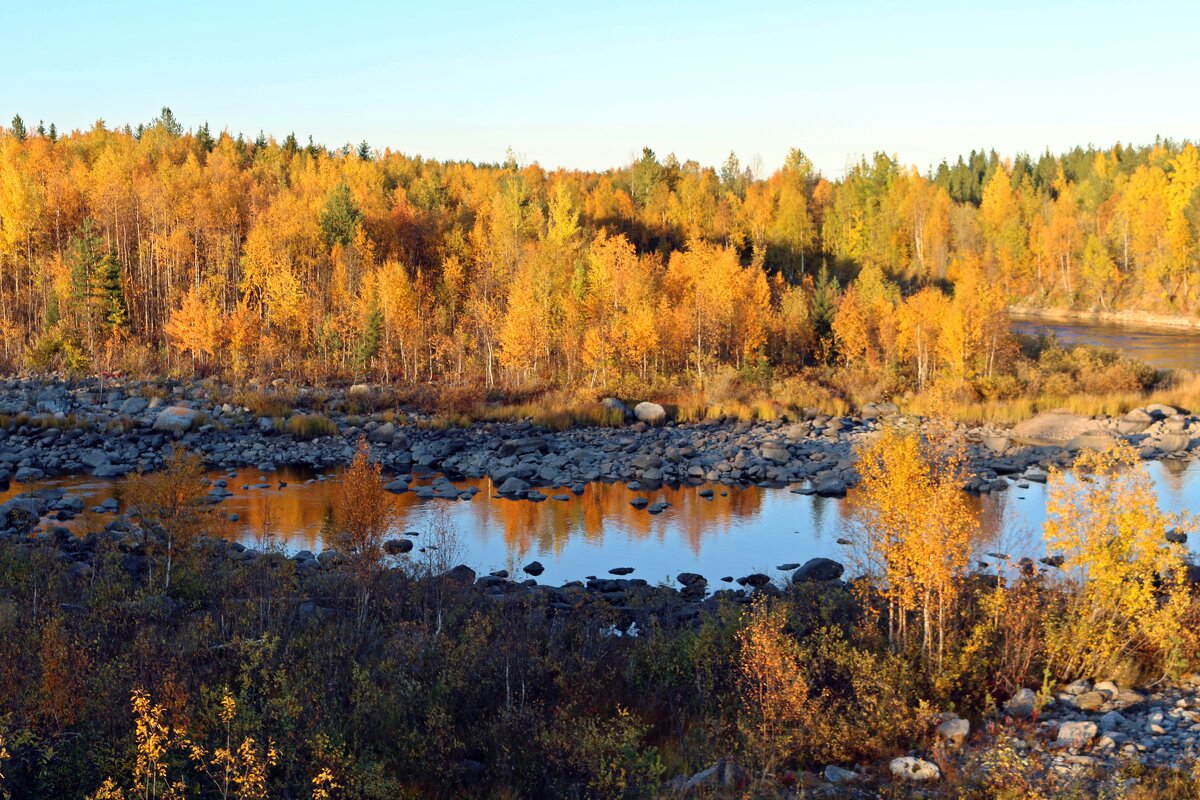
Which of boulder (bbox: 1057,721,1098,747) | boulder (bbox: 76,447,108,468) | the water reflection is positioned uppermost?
boulder (bbox: 1057,721,1098,747)

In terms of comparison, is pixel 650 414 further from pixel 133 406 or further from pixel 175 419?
pixel 133 406

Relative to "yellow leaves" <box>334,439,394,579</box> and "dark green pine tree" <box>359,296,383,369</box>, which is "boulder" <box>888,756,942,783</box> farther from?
"dark green pine tree" <box>359,296,383,369</box>

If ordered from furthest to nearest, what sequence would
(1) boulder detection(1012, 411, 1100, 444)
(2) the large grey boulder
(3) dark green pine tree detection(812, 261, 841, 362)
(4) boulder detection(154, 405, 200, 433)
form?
(3) dark green pine tree detection(812, 261, 841, 362) < (1) boulder detection(1012, 411, 1100, 444) < (4) boulder detection(154, 405, 200, 433) < (2) the large grey boulder

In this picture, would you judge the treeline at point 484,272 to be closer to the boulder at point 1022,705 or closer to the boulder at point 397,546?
the boulder at point 397,546

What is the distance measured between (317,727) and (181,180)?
55528 millimetres

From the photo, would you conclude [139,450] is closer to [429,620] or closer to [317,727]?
[429,620]

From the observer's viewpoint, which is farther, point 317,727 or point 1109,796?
point 317,727

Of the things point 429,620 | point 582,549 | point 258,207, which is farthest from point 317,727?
point 258,207

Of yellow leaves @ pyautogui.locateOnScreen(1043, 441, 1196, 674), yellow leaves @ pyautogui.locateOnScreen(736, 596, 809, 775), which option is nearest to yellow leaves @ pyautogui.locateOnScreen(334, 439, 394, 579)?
yellow leaves @ pyautogui.locateOnScreen(736, 596, 809, 775)

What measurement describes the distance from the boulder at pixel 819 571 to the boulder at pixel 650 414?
18.3m

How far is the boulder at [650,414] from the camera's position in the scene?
34.9 metres

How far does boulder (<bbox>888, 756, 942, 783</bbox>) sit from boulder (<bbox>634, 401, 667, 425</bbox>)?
27176 mm

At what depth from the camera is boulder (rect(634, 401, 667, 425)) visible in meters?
34.9

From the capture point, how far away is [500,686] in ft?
30.7
